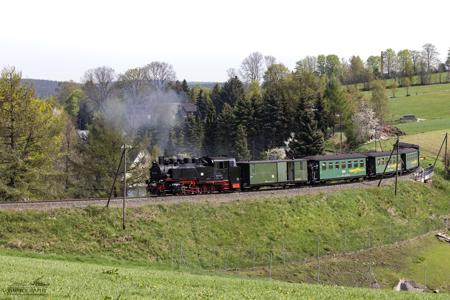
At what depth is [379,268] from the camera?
3775cm

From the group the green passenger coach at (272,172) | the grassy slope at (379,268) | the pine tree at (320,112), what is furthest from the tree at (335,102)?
the grassy slope at (379,268)

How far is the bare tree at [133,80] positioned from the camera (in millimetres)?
113500

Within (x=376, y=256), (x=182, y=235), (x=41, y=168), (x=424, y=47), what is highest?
(x=424, y=47)

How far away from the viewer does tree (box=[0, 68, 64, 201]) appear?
43406 mm

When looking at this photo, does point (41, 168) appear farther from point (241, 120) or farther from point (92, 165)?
point (241, 120)

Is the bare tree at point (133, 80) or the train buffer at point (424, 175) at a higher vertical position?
the bare tree at point (133, 80)

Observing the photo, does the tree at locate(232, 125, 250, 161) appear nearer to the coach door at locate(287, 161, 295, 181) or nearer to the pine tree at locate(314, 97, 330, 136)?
the pine tree at locate(314, 97, 330, 136)

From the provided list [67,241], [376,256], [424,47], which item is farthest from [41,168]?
[424,47]

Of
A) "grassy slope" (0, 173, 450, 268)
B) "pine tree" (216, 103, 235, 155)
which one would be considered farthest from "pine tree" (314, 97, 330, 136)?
"grassy slope" (0, 173, 450, 268)

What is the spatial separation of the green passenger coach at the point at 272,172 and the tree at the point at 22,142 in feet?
51.5

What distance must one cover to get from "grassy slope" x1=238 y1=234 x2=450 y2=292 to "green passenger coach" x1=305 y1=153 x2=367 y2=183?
1086cm

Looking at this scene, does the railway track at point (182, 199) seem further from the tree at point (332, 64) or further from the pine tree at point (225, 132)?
the tree at point (332, 64)

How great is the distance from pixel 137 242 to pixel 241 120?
5444 centimetres

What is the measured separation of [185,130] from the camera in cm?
9238
